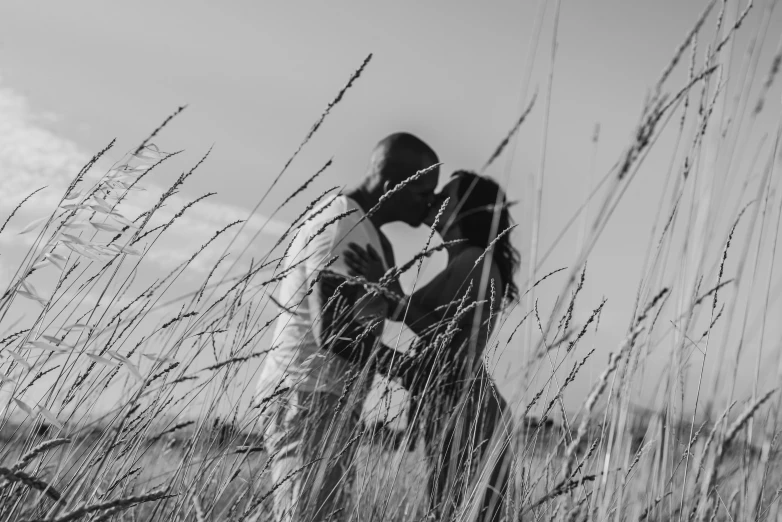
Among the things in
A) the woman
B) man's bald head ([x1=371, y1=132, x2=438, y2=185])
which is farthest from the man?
the woman

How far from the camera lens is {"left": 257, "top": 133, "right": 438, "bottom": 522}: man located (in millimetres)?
1330

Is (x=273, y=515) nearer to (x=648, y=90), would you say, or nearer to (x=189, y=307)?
(x=189, y=307)

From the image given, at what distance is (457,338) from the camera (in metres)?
2.60

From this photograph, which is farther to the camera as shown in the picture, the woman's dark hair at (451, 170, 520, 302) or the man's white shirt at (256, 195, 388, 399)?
the woman's dark hair at (451, 170, 520, 302)

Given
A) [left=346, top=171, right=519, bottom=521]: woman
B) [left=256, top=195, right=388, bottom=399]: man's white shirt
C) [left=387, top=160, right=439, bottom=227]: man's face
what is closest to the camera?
[left=346, top=171, right=519, bottom=521]: woman

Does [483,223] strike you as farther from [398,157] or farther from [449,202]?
[398,157]

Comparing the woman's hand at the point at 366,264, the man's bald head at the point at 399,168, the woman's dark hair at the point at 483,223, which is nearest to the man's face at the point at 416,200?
the man's bald head at the point at 399,168

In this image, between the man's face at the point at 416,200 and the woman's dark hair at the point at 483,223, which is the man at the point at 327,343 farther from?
the woman's dark hair at the point at 483,223

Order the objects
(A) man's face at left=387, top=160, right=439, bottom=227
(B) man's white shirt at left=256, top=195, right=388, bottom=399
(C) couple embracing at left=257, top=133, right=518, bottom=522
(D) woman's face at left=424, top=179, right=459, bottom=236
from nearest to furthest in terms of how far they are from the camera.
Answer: (C) couple embracing at left=257, top=133, right=518, bottom=522 < (B) man's white shirt at left=256, top=195, right=388, bottom=399 < (A) man's face at left=387, top=160, right=439, bottom=227 < (D) woman's face at left=424, top=179, right=459, bottom=236

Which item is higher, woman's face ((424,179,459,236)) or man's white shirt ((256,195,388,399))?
woman's face ((424,179,459,236))

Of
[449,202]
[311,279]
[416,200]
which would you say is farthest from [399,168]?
[311,279]

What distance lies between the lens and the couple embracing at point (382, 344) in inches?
58.7

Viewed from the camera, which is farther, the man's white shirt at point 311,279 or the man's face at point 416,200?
the man's face at point 416,200

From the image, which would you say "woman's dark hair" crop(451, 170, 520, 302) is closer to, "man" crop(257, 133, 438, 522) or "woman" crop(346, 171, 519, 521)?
"woman" crop(346, 171, 519, 521)
